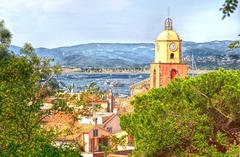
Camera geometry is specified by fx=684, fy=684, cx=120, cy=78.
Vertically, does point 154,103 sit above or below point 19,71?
below

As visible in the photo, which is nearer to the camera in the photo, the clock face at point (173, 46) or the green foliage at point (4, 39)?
the green foliage at point (4, 39)

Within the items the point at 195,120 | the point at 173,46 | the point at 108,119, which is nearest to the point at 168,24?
the point at 173,46

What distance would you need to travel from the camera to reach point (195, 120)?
26844mm

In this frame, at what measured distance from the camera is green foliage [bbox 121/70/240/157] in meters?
26.8

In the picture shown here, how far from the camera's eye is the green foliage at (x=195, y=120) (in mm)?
26812

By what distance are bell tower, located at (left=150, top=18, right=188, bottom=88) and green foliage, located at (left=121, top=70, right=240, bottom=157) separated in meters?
55.2

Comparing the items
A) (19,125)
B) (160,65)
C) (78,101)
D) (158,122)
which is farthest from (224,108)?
(160,65)

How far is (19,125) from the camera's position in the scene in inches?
612

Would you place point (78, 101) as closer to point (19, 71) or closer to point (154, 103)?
point (19, 71)

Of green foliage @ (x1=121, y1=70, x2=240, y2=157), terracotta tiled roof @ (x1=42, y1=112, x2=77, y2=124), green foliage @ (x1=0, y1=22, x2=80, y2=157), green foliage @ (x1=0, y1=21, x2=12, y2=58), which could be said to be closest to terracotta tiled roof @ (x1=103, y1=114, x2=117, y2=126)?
green foliage @ (x1=121, y1=70, x2=240, y2=157)

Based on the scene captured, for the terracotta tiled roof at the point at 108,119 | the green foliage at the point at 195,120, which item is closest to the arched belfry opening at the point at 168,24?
the terracotta tiled roof at the point at 108,119

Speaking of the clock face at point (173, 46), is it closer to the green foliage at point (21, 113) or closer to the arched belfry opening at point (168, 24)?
the arched belfry opening at point (168, 24)

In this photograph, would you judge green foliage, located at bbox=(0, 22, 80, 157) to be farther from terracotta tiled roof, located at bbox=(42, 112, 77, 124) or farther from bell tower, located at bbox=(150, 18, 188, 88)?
bell tower, located at bbox=(150, 18, 188, 88)

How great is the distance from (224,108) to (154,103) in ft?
9.58
